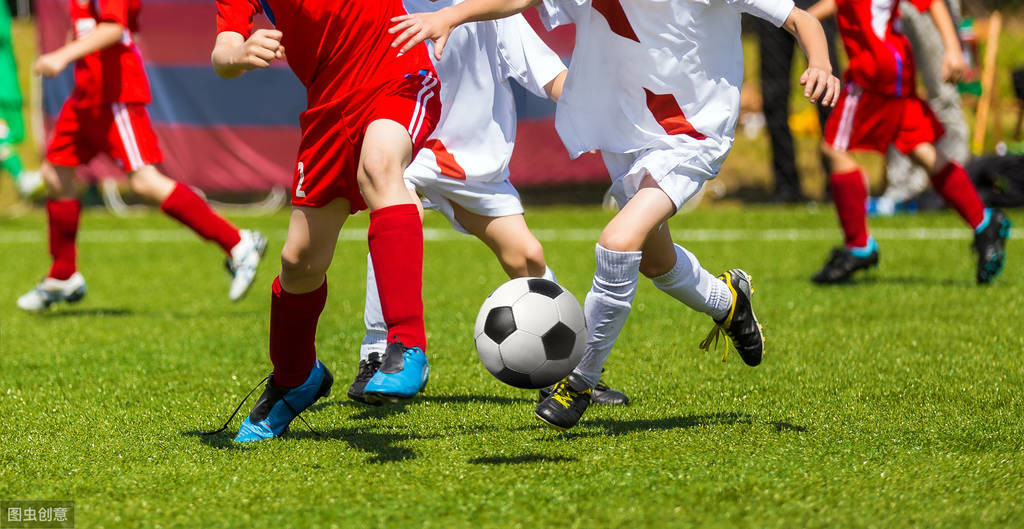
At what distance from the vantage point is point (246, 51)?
3006mm

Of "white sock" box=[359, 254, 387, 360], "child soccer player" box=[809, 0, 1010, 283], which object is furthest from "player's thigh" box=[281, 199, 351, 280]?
"child soccer player" box=[809, 0, 1010, 283]

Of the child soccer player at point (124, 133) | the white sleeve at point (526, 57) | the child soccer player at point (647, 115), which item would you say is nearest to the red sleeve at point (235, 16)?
the child soccer player at point (647, 115)

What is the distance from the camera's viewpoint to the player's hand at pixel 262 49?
2.96 meters

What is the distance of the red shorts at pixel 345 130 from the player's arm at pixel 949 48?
3.72 m

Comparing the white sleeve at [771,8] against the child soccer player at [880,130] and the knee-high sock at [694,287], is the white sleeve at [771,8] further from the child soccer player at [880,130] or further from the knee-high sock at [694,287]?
the child soccer player at [880,130]

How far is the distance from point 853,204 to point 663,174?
345 cm

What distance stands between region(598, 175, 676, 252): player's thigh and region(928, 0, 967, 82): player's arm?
3.21 metres

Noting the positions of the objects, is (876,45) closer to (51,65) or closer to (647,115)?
(647,115)

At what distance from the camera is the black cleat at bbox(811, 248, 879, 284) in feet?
21.5

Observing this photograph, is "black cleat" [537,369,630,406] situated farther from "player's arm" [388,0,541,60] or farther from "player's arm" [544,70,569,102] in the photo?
"player's arm" [388,0,541,60]

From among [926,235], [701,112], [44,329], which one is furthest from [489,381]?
[926,235]

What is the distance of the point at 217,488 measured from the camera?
9.52ft

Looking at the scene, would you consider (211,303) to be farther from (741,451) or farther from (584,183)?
(584,183)

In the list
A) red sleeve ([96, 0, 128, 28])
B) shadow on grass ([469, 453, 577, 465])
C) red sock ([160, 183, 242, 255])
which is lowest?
red sock ([160, 183, 242, 255])
